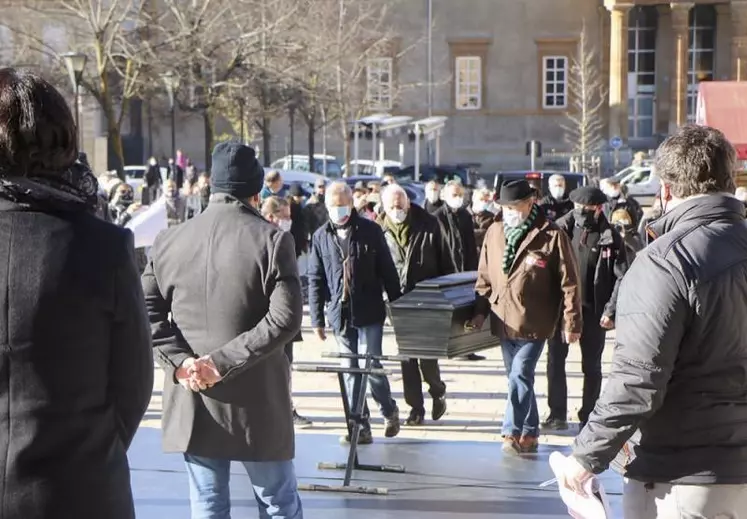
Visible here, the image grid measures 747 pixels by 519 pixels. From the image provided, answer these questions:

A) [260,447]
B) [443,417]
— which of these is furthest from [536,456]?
[260,447]

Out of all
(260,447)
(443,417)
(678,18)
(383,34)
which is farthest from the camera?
(678,18)

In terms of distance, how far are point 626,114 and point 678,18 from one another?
4.96 metres

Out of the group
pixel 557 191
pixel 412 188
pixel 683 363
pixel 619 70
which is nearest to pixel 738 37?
pixel 619 70

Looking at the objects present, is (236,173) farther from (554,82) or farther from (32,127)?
(554,82)

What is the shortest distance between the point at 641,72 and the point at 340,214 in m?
59.9

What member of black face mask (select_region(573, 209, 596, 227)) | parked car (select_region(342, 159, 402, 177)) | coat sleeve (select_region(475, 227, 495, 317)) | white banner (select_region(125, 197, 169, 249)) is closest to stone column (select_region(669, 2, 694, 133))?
parked car (select_region(342, 159, 402, 177))

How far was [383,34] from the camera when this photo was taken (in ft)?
192

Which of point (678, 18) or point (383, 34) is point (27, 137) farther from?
point (678, 18)

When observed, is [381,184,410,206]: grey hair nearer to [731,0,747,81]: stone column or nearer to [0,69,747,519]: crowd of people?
[0,69,747,519]: crowd of people

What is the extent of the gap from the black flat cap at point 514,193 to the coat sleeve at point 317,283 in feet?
4.49

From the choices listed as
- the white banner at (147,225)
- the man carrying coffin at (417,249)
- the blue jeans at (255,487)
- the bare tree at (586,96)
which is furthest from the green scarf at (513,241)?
the bare tree at (586,96)

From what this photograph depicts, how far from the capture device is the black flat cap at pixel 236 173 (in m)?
6.01

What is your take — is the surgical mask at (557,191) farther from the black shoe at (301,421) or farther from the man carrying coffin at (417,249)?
the black shoe at (301,421)

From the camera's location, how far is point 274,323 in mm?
5715
